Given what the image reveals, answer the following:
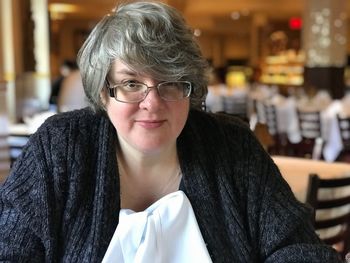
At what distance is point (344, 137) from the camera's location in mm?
5887

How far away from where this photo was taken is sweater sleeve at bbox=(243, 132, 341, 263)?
1.30m

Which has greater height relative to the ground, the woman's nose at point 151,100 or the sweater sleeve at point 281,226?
the woman's nose at point 151,100

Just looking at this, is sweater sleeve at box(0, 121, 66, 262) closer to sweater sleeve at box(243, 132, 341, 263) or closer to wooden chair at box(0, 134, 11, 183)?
sweater sleeve at box(243, 132, 341, 263)

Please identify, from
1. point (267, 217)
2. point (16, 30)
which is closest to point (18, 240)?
point (267, 217)

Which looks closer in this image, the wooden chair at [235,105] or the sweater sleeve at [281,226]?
the sweater sleeve at [281,226]

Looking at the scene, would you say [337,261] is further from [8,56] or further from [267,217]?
[8,56]

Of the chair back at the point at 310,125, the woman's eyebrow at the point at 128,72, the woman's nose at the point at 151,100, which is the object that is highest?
the woman's eyebrow at the point at 128,72

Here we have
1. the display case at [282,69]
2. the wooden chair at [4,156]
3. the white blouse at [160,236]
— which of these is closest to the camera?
the white blouse at [160,236]

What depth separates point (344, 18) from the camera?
1160 cm

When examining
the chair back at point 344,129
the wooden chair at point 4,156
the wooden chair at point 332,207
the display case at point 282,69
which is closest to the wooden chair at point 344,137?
the chair back at point 344,129

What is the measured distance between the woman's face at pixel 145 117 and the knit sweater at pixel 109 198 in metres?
0.09

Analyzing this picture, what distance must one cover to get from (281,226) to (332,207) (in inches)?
45.8

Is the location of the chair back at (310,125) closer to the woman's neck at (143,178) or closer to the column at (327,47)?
the column at (327,47)

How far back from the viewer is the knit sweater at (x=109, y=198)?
125 cm
